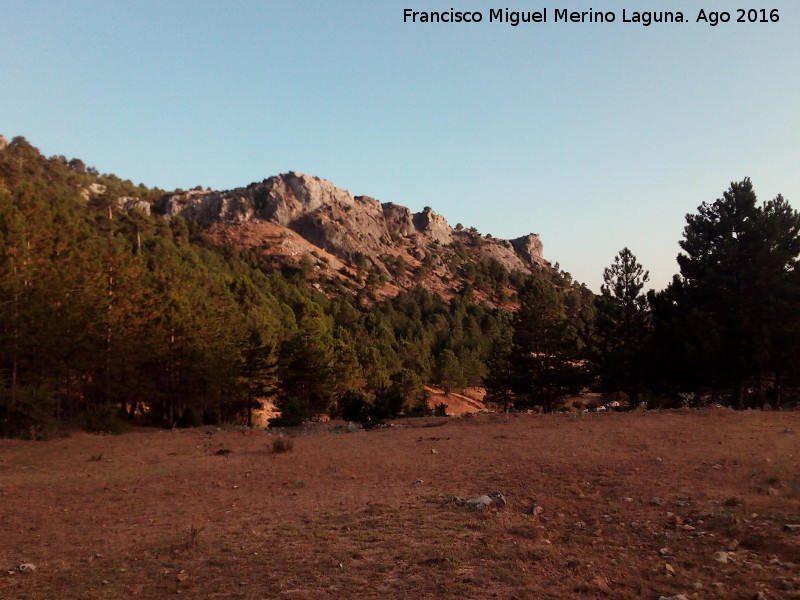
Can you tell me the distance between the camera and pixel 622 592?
5.27 metres

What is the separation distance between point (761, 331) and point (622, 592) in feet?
84.4

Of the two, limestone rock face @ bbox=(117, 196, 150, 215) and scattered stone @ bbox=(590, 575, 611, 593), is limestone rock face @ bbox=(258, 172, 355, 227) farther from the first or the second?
scattered stone @ bbox=(590, 575, 611, 593)

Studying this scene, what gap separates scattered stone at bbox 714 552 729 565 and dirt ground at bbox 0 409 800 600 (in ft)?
0.08

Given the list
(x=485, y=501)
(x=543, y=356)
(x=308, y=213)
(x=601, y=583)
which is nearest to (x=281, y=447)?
(x=485, y=501)

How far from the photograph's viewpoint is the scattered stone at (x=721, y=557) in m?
5.95

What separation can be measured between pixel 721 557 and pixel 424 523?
403 cm

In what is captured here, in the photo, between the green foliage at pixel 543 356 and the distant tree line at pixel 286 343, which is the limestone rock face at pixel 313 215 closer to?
the distant tree line at pixel 286 343

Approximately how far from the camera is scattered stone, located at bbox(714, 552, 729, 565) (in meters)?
5.95

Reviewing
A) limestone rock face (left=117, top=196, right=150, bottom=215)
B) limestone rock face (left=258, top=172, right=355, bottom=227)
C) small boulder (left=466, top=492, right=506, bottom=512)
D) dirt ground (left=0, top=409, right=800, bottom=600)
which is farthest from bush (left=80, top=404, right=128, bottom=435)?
limestone rock face (left=258, top=172, right=355, bottom=227)

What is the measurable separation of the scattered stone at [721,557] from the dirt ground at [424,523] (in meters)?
0.02

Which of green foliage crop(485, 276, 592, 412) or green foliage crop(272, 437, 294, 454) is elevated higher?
green foliage crop(485, 276, 592, 412)

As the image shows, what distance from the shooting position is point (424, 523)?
7.93 m

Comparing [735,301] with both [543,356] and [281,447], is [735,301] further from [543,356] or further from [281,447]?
[281,447]

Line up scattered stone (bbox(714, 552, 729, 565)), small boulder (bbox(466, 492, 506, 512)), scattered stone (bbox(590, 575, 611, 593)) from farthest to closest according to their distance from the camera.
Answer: small boulder (bbox(466, 492, 506, 512)) < scattered stone (bbox(714, 552, 729, 565)) < scattered stone (bbox(590, 575, 611, 593))
